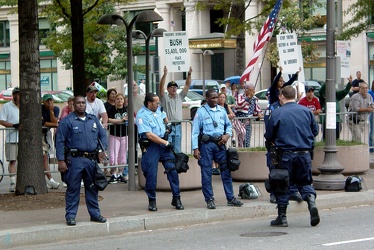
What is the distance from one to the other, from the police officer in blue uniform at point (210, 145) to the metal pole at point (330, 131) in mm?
2387

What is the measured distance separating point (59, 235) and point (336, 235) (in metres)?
3.60

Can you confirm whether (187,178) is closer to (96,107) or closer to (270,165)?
(96,107)

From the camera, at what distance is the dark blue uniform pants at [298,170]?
1103cm

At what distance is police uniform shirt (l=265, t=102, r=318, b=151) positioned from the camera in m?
11.0

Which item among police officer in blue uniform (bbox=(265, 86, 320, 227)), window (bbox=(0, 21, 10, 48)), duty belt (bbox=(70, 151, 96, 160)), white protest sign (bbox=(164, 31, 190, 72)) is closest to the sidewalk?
police officer in blue uniform (bbox=(265, 86, 320, 227))

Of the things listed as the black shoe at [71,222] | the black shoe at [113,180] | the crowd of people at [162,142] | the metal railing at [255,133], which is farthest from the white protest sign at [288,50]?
the black shoe at [71,222]

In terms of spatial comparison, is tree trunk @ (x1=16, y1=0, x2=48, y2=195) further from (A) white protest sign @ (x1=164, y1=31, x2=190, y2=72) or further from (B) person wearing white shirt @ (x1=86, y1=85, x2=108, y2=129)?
(A) white protest sign @ (x1=164, y1=31, x2=190, y2=72)

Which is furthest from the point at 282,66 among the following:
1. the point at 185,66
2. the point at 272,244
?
the point at 272,244

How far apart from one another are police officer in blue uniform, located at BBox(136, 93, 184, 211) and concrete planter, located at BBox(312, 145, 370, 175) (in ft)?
14.2

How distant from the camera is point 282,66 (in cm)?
1426

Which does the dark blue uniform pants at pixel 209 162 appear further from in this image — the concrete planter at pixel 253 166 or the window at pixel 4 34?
the window at pixel 4 34

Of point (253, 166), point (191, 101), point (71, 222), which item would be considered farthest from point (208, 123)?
point (191, 101)

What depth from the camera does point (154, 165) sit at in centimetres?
1226

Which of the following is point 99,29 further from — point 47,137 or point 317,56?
point 317,56
